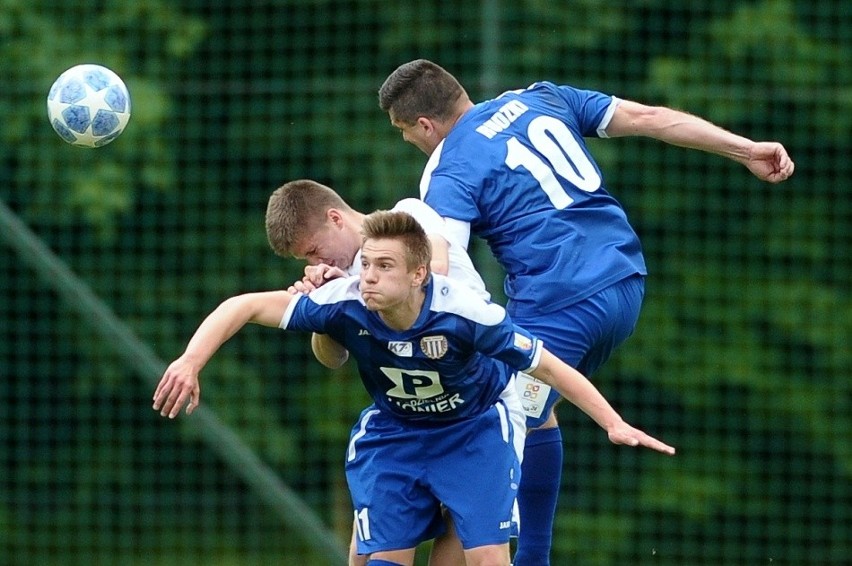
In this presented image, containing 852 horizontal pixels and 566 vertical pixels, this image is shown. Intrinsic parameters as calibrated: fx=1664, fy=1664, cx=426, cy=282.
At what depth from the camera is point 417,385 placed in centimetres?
481

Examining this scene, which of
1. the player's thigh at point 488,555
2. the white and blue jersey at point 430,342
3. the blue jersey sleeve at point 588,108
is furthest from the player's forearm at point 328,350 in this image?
the blue jersey sleeve at point 588,108

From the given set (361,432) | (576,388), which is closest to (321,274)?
(361,432)

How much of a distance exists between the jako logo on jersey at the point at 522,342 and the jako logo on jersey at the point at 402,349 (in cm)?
30

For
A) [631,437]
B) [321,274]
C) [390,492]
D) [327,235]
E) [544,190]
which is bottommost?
[390,492]

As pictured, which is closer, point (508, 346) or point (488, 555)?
point (508, 346)

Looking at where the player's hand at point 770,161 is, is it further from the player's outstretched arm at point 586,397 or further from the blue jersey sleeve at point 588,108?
the player's outstretched arm at point 586,397

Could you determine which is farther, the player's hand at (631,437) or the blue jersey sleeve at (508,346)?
the blue jersey sleeve at (508,346)

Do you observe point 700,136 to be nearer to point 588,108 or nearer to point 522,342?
point 588,108

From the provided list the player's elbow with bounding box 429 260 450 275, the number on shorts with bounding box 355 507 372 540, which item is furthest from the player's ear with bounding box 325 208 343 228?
the number on shorts with bounding box 355 507 372 540

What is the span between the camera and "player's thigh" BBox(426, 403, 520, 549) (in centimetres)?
486

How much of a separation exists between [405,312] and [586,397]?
56cm

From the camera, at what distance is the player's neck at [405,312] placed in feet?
15.2

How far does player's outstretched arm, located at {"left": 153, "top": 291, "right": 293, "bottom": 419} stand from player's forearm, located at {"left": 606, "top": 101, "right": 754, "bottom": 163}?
4.33 feet

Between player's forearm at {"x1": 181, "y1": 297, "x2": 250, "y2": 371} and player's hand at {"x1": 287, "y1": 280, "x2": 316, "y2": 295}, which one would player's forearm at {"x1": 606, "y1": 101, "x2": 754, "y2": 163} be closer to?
player's hand at {"x1": 287, "y1": 280, "x2": 316, "y2": 295}
